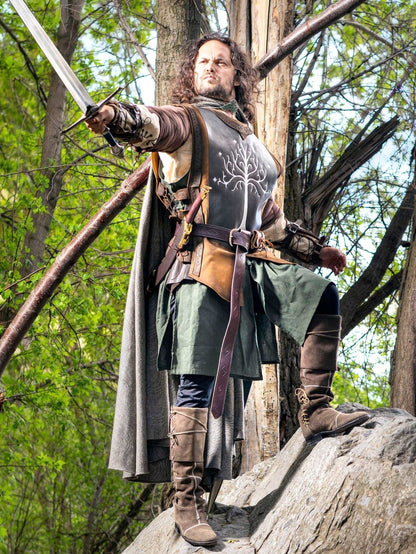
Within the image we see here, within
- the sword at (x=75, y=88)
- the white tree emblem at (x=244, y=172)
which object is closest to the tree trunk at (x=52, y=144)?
the white tree emblem at (x=244, y=172)

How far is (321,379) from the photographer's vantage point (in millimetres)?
3725

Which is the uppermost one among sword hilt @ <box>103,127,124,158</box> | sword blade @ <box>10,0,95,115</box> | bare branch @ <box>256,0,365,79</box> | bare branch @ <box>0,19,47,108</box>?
bare branch @ <box>0,19,47,108</box>

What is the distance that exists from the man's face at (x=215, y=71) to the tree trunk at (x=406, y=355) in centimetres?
253

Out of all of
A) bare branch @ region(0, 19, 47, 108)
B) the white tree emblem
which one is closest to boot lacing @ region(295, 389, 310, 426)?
the white tree emblem

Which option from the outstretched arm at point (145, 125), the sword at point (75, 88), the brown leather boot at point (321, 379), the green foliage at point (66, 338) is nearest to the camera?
the sword at point (75, 88)

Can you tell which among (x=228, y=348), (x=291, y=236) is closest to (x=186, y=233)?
(x=228, y=348)

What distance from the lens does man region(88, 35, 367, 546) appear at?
11.7ft

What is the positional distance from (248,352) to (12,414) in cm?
507

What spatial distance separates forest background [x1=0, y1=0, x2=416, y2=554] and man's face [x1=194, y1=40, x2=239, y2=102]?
61.5 inches

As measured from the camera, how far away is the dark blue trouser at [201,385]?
142 inches

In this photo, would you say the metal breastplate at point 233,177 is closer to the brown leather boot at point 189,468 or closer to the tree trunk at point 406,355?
the brown leather boot at point 189,468

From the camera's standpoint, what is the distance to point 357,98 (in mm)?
8039

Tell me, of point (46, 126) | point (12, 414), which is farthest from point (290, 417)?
point (46, 126)

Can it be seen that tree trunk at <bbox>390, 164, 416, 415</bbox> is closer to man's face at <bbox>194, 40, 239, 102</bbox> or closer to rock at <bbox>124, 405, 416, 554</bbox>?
rock at <bbox>124, 405, 416, 554</bbox>
